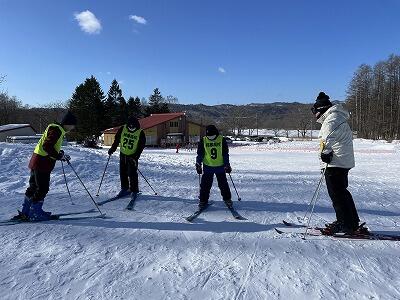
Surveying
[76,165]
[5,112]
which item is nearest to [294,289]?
[76,165]

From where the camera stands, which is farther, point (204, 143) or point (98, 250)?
point (204, 143)

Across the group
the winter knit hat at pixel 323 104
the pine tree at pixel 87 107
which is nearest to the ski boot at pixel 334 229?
the winter knit hat at pixel 323 104

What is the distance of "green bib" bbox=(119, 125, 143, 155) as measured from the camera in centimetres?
738

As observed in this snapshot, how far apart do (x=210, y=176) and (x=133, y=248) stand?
2.39m

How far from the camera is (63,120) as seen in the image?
573 cm

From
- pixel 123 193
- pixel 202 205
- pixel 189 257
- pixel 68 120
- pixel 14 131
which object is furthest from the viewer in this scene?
pixel 14 131

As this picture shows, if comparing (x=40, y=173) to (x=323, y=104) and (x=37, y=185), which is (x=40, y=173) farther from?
(x=323, y=104)

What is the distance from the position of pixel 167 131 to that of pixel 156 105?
22964mm

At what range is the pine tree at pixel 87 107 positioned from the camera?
5331 cm

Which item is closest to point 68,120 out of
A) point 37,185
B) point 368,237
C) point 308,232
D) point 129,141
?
point 37,185

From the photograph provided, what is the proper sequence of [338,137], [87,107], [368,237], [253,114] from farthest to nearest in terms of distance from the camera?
[253,114] < [87,107] < [338,137] < [368,237]

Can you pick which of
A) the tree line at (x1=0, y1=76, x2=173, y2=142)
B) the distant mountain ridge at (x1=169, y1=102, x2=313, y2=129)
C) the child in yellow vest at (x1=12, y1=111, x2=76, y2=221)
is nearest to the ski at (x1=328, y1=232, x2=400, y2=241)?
the child in yellow vest at (x1=12, y1=111, x2=76, y2=221)

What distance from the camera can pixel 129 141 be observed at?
7406 mm

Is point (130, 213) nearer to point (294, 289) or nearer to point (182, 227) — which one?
point (182, 227)
